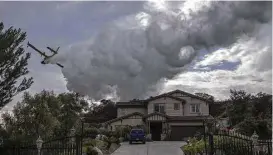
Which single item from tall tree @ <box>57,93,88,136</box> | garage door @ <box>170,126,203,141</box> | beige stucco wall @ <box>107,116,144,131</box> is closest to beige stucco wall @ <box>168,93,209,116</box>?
garage door @ <box>170,126,203,141</box>

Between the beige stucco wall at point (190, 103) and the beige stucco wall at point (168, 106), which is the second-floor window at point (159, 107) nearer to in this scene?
the beige stucco wall at point (168, 106)

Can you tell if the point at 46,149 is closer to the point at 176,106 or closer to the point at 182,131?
the point at 182,131

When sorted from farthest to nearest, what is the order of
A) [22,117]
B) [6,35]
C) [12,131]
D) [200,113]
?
[200,113], [22,117], [12,131], [6,35]

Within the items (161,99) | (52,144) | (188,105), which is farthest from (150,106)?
(52,144)

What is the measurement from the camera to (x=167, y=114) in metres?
46.0

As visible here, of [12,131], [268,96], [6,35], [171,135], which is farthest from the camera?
[171,135]

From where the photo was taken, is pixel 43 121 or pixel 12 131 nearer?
pixel 12 131

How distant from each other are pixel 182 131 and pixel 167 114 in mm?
3653


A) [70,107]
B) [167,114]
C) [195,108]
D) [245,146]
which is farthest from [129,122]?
[245,146]

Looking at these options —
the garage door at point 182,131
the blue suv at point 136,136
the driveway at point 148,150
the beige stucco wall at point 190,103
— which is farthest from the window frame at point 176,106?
the driveway at point 148,150

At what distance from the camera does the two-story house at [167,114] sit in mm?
43125

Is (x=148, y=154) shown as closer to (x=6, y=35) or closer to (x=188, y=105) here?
(x=6, y=35)

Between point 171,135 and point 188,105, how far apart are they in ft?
20.2

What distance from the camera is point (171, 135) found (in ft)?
139
